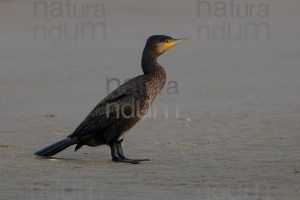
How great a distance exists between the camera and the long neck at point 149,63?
39.6 ft

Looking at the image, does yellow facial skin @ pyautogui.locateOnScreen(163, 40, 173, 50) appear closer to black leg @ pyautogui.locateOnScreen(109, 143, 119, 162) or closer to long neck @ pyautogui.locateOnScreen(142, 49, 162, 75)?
long neck @ pyautogui.locateOnScreen(142, 49, 162, 75)

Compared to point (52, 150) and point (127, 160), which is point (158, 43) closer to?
point (127, 160)

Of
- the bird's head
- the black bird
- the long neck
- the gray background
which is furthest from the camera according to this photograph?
the bird's head

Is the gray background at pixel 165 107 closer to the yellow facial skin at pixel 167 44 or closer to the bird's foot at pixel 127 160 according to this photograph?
the bird's foot at pixel 127 160

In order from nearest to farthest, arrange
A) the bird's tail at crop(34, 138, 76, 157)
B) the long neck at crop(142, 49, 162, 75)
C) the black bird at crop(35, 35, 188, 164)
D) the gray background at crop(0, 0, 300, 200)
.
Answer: the gray background at crop(0, 0, 300, 200), the bird's tail at crop(34, 138, 76, 157), the black bird at crop(35, 35, 188, 164), the long neck at crop(142, 49, 162, 75)

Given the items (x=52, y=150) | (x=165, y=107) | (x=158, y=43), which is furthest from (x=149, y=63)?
(x=165, y=107)

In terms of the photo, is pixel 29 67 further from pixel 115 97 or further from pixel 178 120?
pixel 115 97

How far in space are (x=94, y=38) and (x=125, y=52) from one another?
6.58ft

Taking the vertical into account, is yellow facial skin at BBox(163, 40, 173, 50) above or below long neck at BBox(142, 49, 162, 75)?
above

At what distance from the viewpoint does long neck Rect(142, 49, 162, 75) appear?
12.1 m

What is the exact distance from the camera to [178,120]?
14750 millimetres

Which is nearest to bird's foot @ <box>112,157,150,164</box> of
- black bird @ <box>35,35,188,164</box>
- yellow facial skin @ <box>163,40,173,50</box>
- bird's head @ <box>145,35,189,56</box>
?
black bird @ <box>35,35,188,164</box>

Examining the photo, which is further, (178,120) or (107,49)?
(107,49)

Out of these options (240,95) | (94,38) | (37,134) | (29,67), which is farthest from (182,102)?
(94,38)
